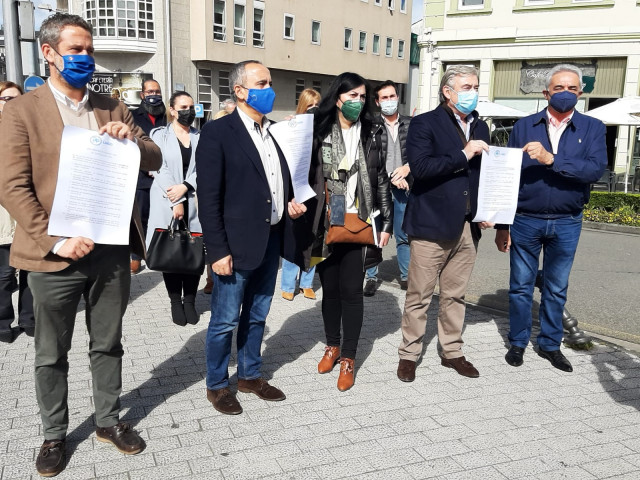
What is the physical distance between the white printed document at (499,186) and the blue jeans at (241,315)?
5.06 feet

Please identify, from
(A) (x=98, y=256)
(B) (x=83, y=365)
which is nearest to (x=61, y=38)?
(A) (x=98, y=256)

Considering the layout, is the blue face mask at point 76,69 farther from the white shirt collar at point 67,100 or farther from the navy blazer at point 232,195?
the navy blazer at point 232,195

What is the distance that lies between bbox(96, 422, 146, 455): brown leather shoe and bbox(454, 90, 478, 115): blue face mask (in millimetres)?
3001

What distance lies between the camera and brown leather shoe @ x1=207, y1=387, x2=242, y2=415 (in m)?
3.88

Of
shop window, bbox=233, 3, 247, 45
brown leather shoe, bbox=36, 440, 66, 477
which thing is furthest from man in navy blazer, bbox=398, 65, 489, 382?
shop window, bbox=233, 3, 247, 45

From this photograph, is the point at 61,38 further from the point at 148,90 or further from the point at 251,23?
the point at 251,23

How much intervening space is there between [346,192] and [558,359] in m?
2.19

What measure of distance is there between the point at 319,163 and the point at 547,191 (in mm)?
1776

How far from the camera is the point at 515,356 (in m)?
4.91

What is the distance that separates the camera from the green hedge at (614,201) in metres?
13.1

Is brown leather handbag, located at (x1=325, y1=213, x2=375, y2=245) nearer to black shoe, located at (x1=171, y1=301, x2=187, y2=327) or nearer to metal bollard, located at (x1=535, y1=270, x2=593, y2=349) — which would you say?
metal bollard, located at (x1=535, y1=270, x2=593, y2=349)

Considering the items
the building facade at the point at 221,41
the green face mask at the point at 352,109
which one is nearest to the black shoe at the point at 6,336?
the green face mask at the point at 352,109

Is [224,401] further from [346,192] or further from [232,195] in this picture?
[346,192]

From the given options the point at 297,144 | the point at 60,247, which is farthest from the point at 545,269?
the point at 60,247
